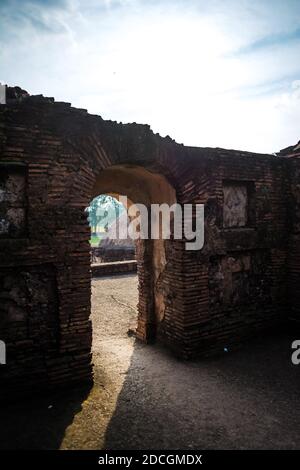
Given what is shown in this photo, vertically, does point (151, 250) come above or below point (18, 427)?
above

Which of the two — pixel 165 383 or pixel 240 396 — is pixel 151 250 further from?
pixel 240 396

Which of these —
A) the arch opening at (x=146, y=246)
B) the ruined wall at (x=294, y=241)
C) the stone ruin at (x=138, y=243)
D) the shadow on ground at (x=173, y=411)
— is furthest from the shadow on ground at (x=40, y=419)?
the ruined wall at (x=294, y=241)

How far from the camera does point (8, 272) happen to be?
4.18 m

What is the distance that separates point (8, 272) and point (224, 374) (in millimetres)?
3630

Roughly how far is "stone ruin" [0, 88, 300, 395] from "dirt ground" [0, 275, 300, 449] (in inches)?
14.7

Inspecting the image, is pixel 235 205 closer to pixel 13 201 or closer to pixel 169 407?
pixel 169 407

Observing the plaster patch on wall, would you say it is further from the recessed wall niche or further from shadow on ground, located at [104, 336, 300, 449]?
the recessed wall niche

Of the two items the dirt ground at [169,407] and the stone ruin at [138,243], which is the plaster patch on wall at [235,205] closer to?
the stone ruin at [138,243]

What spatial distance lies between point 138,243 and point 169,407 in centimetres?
340

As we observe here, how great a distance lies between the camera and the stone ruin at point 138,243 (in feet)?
13.9

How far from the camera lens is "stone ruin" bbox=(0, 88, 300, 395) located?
4.22m

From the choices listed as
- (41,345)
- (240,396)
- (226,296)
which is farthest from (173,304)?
(41,345)

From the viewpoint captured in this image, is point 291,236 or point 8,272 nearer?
point 8,272
